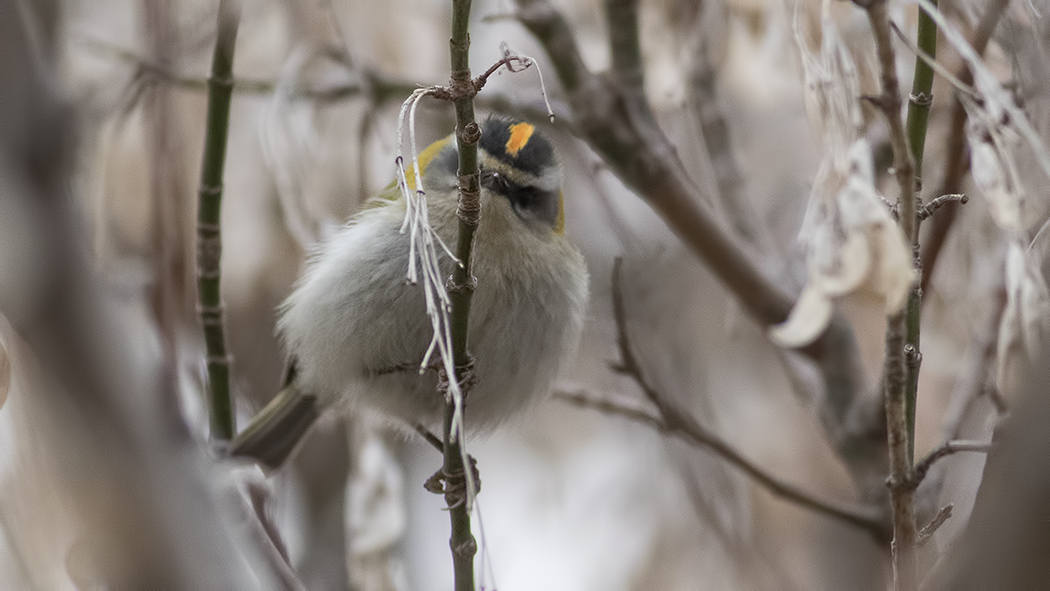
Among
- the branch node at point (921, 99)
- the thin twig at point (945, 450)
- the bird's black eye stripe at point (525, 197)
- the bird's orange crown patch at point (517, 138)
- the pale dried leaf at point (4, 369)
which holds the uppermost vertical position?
the bird's orange crown patch at point (517, 138)

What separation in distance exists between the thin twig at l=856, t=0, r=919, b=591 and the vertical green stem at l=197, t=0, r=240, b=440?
147cm

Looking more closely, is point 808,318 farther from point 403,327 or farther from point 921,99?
point 403,327

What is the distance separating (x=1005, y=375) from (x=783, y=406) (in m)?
3.24

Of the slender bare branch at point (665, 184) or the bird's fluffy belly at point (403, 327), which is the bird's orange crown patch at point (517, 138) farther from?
the bird's fluffy belly at point (403, 327)

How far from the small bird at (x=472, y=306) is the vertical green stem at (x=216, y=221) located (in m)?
0.33

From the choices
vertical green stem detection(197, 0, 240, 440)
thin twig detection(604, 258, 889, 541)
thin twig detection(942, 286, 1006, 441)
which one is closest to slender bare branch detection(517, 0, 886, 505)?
thin twig detection(604, 258, 889, 541)

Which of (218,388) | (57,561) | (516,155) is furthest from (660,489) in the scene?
(57,561)

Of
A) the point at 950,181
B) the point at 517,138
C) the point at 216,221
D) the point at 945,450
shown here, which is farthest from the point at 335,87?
the point at 945,450

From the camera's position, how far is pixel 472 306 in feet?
8.16

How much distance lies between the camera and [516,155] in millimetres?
2785

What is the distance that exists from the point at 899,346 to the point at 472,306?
1372 millimetres

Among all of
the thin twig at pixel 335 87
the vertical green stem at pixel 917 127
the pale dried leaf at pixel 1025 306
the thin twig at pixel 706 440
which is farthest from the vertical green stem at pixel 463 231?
the thin twig at pixel 335 87

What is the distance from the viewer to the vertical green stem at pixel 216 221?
2170mm

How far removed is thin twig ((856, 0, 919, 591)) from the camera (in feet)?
3.67
